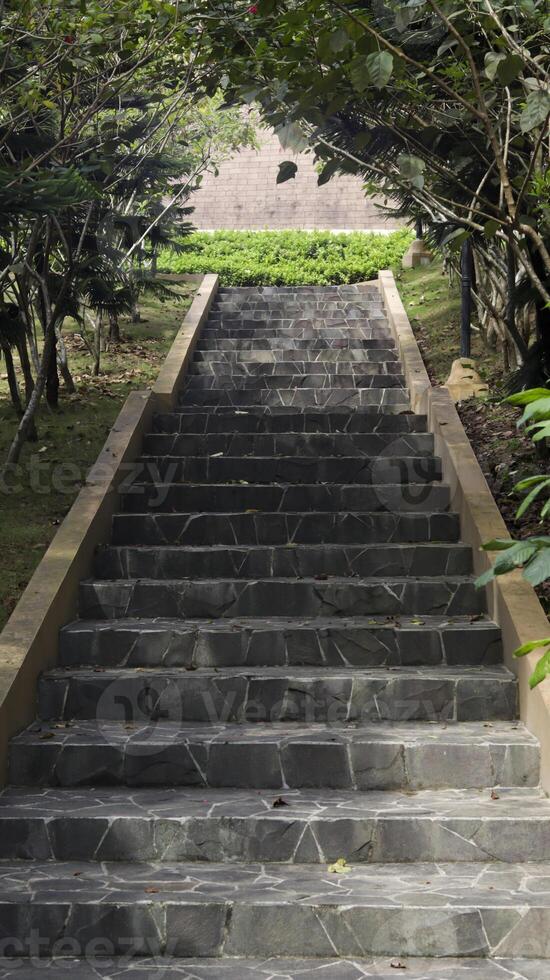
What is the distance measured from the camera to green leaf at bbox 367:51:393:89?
4941mm

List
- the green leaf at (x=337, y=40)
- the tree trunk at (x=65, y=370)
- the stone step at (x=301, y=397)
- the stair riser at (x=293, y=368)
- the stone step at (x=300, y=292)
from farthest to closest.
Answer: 1. the stone step at (x=300, y=292)
2. the stair riser at (x=293, y=368)
3. the tree trunk at (x=65, y=370)
4. the stone step at (x=301, y=397)
5. the green leaf at (x=337, y=40)

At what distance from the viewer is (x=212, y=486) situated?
832cm

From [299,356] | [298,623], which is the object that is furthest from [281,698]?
[299,356]

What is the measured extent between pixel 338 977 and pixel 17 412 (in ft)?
24.9

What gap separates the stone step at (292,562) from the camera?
24.2 ft

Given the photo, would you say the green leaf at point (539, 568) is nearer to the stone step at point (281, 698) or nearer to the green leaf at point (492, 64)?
the stone step at point (281, 698)

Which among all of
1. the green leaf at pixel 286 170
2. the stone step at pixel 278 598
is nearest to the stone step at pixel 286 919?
the stone step at pixel 278 598

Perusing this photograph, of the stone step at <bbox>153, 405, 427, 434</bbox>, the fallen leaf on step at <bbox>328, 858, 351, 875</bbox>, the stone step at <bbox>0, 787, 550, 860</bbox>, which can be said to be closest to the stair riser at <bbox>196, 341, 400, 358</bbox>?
the stone step at <bbox>153, 405, 427, 434</bbox>

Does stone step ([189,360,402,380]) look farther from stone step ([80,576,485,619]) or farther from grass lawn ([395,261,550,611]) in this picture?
stone step ([80,576,485,619])

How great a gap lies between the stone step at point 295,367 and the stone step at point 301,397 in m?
0.51

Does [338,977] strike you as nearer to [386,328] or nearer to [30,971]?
[30,971]

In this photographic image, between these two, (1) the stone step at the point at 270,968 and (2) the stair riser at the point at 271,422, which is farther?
(2) the stair riser at the point at 271,422

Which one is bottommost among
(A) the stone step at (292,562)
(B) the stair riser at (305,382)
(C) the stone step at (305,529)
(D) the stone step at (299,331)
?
(A) the stone step at (292,562)

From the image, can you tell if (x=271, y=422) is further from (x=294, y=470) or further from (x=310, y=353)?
(x=310, y=353)
